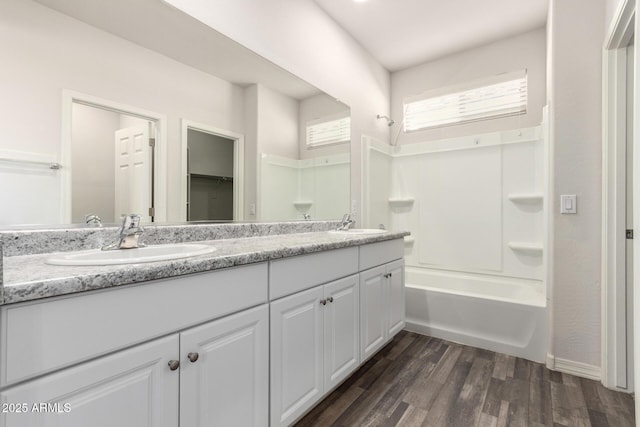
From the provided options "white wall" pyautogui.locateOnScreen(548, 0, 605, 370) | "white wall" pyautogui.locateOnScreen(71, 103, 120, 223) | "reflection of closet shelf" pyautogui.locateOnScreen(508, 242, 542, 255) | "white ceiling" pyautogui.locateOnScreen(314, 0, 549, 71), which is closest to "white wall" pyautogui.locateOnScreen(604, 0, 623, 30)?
"white wall" pyautogui.locateOnScreen(548, 0, 605, 370)

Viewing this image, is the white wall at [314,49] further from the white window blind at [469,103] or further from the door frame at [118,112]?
the door frame at [118,112]

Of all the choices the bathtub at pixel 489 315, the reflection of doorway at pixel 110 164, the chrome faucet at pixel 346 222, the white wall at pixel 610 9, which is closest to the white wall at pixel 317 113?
the chrome faucet at pixel 346 222

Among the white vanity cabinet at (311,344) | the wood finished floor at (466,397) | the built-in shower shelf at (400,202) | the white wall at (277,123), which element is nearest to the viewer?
the white vanity cabinet at (311,344)

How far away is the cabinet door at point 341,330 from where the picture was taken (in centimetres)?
146

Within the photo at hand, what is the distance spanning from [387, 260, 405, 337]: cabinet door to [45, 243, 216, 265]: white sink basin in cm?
133

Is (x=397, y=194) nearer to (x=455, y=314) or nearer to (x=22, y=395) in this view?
(x=455, y=314)

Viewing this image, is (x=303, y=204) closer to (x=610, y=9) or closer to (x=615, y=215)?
(x=615, y=215)

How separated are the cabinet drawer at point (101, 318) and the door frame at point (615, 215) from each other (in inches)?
79.8

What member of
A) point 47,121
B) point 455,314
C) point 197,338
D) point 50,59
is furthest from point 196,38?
point 455,314

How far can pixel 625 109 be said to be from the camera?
1.68 metres

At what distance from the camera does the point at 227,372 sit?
994mm

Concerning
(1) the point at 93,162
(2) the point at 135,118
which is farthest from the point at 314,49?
(1) the point at 93,162

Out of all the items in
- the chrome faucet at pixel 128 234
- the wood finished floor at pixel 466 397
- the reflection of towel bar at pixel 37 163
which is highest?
the reflection of towel bar at pixel 37 163

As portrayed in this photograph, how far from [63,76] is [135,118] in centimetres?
26
